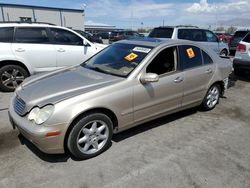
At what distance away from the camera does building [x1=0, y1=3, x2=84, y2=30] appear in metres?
35.4

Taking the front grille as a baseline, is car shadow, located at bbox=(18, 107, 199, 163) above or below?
below

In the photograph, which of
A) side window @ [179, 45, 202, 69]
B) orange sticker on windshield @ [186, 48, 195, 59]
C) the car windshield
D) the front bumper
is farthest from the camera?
orange sticker on windshield @ [186, 48, 195, 59]

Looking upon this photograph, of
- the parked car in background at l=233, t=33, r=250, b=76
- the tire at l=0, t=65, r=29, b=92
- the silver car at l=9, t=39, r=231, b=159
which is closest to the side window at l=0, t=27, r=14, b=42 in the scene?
the tire at l=0, t=65, r=29, b=92

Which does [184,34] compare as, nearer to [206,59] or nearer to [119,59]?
[206,59]

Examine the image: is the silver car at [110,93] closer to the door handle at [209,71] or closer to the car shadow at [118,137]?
the door handle at [209,71]

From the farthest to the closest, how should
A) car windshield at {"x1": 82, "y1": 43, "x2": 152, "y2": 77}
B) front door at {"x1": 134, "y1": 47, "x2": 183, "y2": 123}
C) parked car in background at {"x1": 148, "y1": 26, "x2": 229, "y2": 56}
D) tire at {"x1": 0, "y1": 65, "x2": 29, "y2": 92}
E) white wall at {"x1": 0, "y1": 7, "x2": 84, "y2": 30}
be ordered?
white wall at {"x1": 0, "y1": 7, "x2": 84, "y2": 30} → parked car in background at {"x1": 148, "y1": 26, "x2": 229, "y2": 56} → tire at {"x1": 0, "y1": 65, "x2": 29, "y2": 92} → car windshield at {"x1": 82, "y1": 43, "x2": 152, "y2": 77} → front door at {"x1": 134, "y1": 47, "x2": 183, "y2": 123}

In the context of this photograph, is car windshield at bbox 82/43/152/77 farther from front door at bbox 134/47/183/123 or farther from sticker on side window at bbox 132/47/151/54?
front door at bbox 134/47/183/123

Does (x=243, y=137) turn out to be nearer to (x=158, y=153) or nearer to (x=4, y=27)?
(x=158, y=153)

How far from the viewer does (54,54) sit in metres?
6.84

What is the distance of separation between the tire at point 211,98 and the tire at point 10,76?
4.50 m

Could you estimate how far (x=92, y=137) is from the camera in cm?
335

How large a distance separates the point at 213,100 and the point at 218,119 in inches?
21.6

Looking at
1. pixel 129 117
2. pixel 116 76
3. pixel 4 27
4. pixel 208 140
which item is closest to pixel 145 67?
pixel 116 76

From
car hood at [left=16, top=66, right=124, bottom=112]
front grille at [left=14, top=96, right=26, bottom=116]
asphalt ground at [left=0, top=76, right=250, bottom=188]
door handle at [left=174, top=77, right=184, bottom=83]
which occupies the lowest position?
asphalt ground at [left=0, top=76, right=250, bottom=188]
